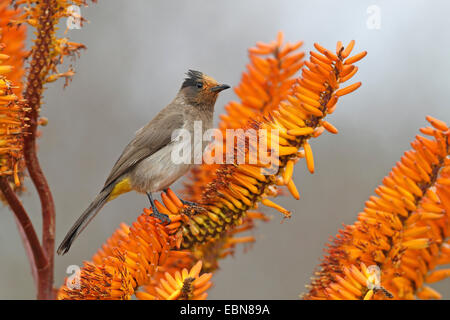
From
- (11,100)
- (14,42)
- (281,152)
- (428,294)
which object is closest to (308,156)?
(281,152)

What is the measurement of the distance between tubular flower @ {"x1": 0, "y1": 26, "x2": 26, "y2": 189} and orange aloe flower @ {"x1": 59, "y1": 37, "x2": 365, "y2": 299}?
33 centimetres

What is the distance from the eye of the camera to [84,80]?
28.0 feet

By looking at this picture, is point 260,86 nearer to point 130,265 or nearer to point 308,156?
point 308,156

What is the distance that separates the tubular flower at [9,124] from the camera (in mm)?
1231

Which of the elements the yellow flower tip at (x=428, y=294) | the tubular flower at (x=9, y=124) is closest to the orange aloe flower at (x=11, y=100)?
the tubular flower at (x=9, y=124)

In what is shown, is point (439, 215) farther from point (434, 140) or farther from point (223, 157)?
point (223, 157)

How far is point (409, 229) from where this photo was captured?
49.9 inches

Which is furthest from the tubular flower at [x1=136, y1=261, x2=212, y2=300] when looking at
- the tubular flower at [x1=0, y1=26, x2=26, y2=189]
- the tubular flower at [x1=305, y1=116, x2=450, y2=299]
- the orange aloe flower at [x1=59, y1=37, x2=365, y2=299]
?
the tubular flower at [x1=0, y1=26, x2=26, y2=189]

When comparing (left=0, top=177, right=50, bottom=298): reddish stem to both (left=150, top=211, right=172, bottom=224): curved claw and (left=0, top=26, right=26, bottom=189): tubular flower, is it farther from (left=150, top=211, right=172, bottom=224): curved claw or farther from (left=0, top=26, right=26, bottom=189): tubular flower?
(left=150, top=211, right=172, bottom=224): curved claw

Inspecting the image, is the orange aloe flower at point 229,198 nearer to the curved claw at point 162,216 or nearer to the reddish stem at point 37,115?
Answer: the curved claw at point 162,216

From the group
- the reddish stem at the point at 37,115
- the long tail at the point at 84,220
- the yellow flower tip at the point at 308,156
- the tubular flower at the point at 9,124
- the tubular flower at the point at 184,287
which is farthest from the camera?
the long tail at the point at 84,220
